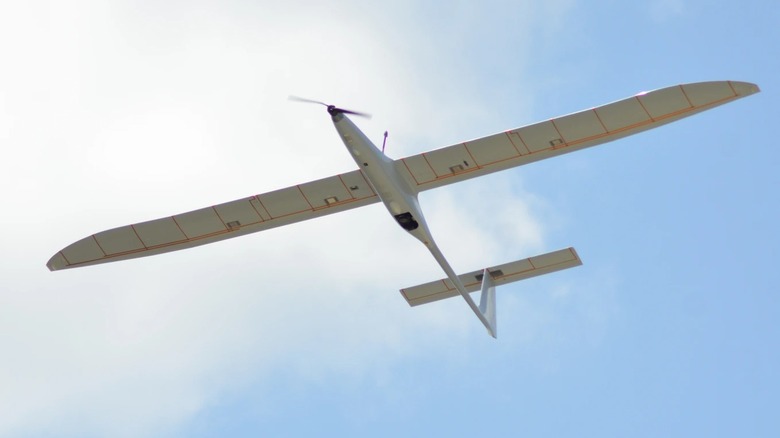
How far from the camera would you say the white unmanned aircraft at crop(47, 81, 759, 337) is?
3288cm

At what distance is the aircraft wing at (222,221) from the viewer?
113 feet

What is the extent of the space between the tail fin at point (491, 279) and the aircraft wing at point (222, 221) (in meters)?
6.18

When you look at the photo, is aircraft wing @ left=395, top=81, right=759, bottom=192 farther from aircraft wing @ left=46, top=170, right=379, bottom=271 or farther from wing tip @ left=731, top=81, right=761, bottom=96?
aircraft wing @ left=46, top=170, right=379, bottom=271

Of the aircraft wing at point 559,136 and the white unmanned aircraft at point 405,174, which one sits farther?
the aircraft wing at point 559,136

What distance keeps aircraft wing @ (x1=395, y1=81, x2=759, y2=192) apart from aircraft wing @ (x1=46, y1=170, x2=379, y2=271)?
6.24 feet

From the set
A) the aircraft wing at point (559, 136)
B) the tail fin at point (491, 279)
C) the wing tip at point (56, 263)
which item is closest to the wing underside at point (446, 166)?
the aircraft wing at point (559, 136)

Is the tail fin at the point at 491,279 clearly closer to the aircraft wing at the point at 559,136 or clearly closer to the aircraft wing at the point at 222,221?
the aircraft wing at the point at 559,136

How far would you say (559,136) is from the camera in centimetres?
3369

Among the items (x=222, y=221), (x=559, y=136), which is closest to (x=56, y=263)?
(x=222, y=221)

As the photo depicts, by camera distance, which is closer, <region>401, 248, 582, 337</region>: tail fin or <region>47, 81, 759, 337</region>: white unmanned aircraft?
<region>47, 81, 759, 337</region>: white unmanned aircraft

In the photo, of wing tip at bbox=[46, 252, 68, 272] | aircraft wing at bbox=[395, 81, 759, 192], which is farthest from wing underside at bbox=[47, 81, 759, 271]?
wing tip at bbox=[46, 252, 68, 272]

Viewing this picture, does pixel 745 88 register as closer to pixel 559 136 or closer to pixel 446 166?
pixel 559 136

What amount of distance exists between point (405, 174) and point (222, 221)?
19.5ft

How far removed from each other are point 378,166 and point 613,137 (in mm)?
6823
